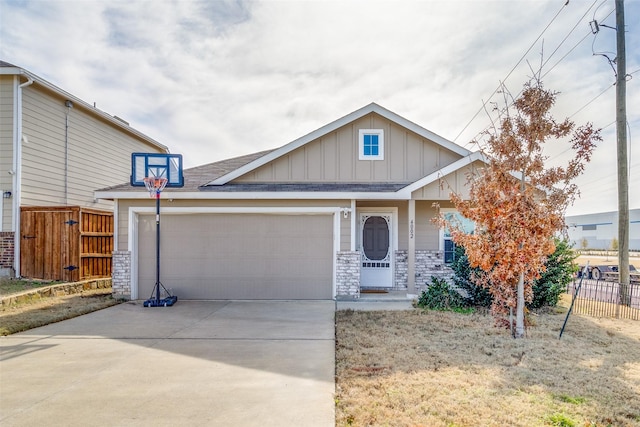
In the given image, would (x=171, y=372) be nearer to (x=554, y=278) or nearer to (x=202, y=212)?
(x=202, y=212)

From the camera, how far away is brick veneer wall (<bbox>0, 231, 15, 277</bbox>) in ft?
35.4

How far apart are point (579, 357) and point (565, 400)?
172 cm

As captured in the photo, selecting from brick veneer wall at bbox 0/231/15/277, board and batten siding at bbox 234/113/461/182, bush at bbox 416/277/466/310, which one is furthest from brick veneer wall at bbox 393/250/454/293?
brick veneer wall at bbox 0/231/15/277

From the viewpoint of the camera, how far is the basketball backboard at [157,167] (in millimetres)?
9859

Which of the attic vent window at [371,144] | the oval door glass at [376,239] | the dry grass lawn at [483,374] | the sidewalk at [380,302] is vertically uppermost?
the attic vent window at [371,144]

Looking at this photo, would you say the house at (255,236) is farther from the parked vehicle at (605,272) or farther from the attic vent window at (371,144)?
the parked vehicle at (605,272)

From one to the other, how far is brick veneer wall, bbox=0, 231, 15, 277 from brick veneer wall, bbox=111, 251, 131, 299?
3.47 metres

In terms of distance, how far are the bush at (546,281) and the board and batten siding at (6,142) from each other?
11.8 meters

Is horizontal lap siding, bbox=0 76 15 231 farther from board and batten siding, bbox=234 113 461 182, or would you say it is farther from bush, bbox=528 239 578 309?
bush, bbox=528 239 578 309

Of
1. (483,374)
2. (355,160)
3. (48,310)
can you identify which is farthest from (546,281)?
(48,310)

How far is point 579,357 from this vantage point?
5312 millimetres

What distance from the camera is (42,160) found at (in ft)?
39.0

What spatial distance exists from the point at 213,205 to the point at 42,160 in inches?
243

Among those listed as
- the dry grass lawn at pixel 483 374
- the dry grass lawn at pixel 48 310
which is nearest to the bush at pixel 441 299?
the dry grass lawn at pixel 483 374
